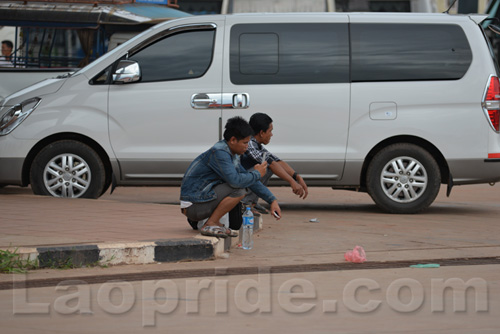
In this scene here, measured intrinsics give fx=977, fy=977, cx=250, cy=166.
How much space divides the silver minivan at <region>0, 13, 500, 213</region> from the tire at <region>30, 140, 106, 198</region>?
0.03 ft

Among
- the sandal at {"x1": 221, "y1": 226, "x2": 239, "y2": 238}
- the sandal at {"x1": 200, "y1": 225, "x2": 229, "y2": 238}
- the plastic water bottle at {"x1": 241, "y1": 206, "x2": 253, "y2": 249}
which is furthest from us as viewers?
the plastic water bottle at {"x1": 241, "y1": 206, "x2": 253, "y2": 249}

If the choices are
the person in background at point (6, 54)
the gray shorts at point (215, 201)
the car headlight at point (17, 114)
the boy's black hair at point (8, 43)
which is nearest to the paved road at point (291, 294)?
the gray shorts at point (215, 201)

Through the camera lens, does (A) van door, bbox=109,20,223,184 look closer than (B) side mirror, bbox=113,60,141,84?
No

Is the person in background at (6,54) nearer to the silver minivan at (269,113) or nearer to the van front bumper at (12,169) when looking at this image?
the silver minivan at (269,113)

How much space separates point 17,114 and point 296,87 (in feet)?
9.81

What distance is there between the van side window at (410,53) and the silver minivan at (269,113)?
0.02 m

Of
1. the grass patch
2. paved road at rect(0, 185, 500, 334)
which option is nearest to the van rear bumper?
paved road at rect(0, 185, 500, 334)

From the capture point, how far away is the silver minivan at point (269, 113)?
34.0 ft

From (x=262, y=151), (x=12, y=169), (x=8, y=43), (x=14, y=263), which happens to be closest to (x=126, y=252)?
(x=14, y=263)

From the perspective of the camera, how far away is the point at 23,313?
17.0ft

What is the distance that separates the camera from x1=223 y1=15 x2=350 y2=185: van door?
10.4 metres

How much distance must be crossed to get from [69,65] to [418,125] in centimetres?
683

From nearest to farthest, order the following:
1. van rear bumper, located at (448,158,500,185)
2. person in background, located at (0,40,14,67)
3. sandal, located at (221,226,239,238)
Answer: sandal, located at (221,226,239,238) → van rear bumper, located at (448,158,500,185) → person in background, located at (0,40,14,67)

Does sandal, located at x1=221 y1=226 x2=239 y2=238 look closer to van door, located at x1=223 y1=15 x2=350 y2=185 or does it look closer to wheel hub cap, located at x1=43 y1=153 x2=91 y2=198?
van door, located at x1=223 y1=15 x2=350 y2=185
